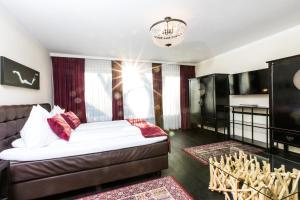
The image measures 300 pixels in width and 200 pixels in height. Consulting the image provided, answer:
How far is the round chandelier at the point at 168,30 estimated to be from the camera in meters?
2.10

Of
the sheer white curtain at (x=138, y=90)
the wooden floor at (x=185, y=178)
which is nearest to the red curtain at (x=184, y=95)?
the sheer white curtain at (x=138, y=90)

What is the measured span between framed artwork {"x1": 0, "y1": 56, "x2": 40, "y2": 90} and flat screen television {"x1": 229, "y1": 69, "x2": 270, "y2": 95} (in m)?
4.41

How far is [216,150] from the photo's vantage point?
125 inches

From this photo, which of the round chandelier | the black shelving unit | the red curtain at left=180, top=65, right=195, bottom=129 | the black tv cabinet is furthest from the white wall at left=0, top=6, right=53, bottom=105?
the black shelving unit

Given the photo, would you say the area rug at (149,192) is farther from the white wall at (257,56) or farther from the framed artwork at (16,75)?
the white wall at (257,56)

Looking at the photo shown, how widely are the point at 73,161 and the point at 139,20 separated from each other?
87.1 inches

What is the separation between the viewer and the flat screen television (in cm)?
322

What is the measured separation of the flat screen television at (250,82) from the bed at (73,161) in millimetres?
2502

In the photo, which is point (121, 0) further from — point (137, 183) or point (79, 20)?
point (137, 183)

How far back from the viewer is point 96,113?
4484 mm

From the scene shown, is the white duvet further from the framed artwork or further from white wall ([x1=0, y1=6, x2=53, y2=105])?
the framed artwork

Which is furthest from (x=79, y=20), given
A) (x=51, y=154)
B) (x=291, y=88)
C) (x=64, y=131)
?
(x=291, y=88)

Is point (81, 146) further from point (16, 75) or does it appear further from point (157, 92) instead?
point (157, 92)

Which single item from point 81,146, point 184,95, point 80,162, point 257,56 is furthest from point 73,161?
point 184,95
